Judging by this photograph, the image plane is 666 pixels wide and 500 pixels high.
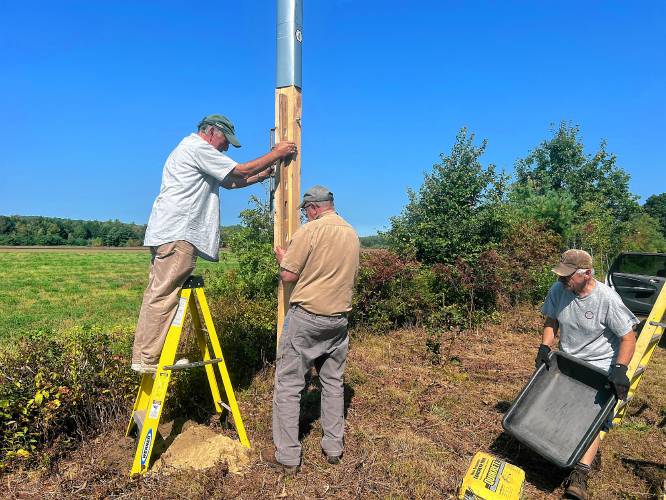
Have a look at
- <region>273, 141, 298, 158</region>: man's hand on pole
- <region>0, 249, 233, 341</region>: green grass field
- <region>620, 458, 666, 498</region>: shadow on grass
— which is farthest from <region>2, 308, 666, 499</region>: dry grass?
<region>0, 249, 233, 341</region>: green grass field

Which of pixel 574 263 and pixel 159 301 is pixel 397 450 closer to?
pixel 574 263

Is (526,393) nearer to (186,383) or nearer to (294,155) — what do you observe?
(294,155)

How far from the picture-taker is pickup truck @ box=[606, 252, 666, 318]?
28.3 ft

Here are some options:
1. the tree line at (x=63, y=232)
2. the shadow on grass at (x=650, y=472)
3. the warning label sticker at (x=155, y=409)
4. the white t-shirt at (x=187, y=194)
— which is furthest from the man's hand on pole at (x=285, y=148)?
the tree line at (x=63, y=232)

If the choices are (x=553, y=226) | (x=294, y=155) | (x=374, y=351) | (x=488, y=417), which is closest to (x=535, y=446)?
(x=488, y=417)

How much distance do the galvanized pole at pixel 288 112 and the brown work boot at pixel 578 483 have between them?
8.53ft

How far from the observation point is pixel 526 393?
386cm

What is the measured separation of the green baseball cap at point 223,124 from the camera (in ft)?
12.2

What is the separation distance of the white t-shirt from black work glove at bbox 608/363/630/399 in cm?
326

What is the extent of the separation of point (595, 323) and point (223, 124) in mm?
3500

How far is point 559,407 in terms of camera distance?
12.5 ft

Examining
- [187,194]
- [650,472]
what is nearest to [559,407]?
[650,472]

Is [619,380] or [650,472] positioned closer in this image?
[619,380]

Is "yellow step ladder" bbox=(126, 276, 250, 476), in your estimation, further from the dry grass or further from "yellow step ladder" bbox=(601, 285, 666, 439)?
"yellow step ladder" bbox=(601, 285, 666, 439)
